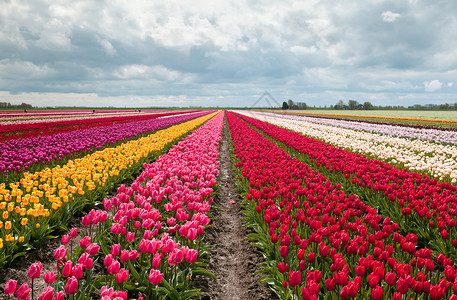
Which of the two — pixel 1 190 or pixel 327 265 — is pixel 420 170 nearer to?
pixel 327 265

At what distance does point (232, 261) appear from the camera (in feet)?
16.4

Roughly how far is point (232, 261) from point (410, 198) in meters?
3.34

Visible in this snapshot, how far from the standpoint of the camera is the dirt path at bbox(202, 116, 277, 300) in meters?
4.03

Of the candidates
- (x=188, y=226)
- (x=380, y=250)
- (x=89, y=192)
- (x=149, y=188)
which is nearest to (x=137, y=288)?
(x=188, y=226)

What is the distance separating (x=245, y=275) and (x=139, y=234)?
177cm

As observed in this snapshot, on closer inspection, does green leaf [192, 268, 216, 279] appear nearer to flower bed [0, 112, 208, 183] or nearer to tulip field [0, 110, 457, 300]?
tulip field [0, 110, 457, 300]

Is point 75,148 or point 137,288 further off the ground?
point 75,148

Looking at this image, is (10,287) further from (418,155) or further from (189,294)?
(418,155)

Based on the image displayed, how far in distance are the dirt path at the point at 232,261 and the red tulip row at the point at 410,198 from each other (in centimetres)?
259

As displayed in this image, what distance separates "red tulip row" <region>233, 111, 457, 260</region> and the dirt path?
2.59 metres

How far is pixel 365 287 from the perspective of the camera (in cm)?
307

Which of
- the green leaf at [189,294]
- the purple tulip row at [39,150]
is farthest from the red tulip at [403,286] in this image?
the purple tulip row at [39,150]

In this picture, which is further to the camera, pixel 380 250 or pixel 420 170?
pixel 420 170

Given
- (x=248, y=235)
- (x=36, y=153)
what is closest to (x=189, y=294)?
(x=248, y=235)
